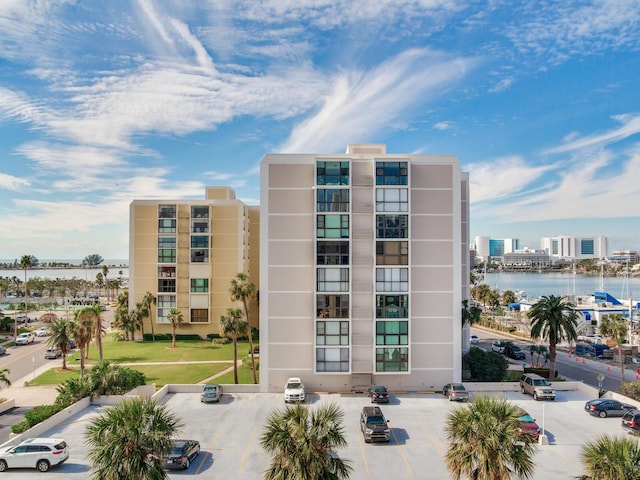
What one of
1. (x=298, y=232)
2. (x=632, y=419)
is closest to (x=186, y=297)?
(x=298, y=232)

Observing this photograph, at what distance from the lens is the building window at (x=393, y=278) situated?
105 ft

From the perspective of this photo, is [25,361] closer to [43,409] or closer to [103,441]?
[43,409]

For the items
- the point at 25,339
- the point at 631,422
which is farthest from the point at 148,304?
the point at 631,422

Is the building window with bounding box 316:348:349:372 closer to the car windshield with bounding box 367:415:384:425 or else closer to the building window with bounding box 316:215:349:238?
the car windshield with bounding box 367:415:384:425

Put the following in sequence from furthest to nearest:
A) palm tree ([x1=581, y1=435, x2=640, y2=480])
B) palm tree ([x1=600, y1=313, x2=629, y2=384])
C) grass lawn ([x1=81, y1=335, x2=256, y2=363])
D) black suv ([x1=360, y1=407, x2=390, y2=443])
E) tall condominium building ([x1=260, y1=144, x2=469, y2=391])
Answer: grass lawn ([x1=81, y1=335, x2=256, y2=363]) → palm tree ([x1=600, y1=313, x2=629, y2=384]) → tall condominium building ([x1=260, y1=144, x2=469, y2=391]) → black suv ([x1=360, y1=407, x2=390, y2=443]) → palm tree ([x1=581, y1=435, x2=640, y2=480])

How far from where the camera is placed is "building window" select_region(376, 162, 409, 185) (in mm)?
32281

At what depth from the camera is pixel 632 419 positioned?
2369cm

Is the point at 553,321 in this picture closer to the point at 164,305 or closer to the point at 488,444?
the point at 488,444

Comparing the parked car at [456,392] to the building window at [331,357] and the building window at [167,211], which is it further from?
the building window at [167,211]

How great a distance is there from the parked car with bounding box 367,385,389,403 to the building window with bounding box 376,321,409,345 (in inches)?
136

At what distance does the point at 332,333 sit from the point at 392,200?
11.3 meters

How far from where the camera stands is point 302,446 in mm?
13500

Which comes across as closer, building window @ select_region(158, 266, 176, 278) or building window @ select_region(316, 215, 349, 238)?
building window @ select_region(316, 215, 349, 238)

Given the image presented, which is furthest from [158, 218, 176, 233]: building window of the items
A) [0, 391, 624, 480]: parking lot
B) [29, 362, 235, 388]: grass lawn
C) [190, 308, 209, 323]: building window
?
[0, 391, 624, 480]: parking lot
